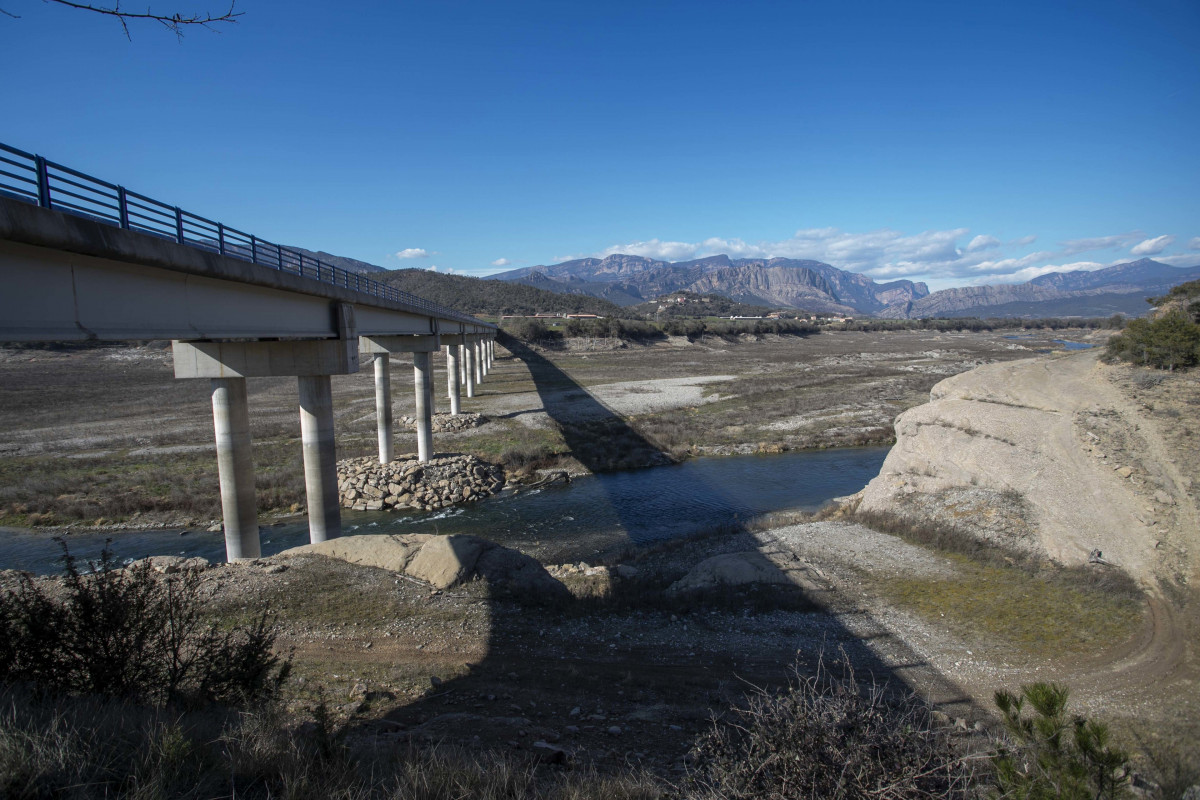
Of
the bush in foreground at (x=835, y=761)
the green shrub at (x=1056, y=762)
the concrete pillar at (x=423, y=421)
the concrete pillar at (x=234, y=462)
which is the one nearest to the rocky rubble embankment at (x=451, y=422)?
the concrete pillar at (x=423, y=421)

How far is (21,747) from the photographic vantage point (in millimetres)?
3488

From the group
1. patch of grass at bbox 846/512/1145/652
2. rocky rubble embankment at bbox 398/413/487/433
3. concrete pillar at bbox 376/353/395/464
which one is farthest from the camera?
rocky rubble embankment at bbox 398/413/487/433

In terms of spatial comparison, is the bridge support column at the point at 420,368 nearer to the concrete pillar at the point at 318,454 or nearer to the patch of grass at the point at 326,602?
the concrete pillar at the point at 318,454

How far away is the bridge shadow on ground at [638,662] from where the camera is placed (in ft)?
23.0

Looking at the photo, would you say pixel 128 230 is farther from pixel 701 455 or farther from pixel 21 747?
pixel 701 455

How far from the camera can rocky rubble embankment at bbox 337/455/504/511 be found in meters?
23.1

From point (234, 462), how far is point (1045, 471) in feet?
75.2

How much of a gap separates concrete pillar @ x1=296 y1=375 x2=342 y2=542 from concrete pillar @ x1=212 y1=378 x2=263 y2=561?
1712 millimetres

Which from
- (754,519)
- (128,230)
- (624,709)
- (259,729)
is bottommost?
(754,519)

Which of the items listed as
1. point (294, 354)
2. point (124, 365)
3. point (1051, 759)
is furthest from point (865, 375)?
point (124, 365)

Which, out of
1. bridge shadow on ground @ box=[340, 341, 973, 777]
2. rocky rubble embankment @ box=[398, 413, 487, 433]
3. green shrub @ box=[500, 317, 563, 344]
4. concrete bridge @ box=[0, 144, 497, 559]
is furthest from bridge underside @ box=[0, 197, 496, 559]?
green shrub @ box=[500, 317, 563, 344]

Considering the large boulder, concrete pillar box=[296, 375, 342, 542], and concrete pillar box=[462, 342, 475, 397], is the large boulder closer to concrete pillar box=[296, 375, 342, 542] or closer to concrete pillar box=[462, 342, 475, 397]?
concrete pillar box=[296, 375, 342, 542]

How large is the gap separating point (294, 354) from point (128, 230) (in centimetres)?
812

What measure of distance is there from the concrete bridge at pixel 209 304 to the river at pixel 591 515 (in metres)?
4.04
